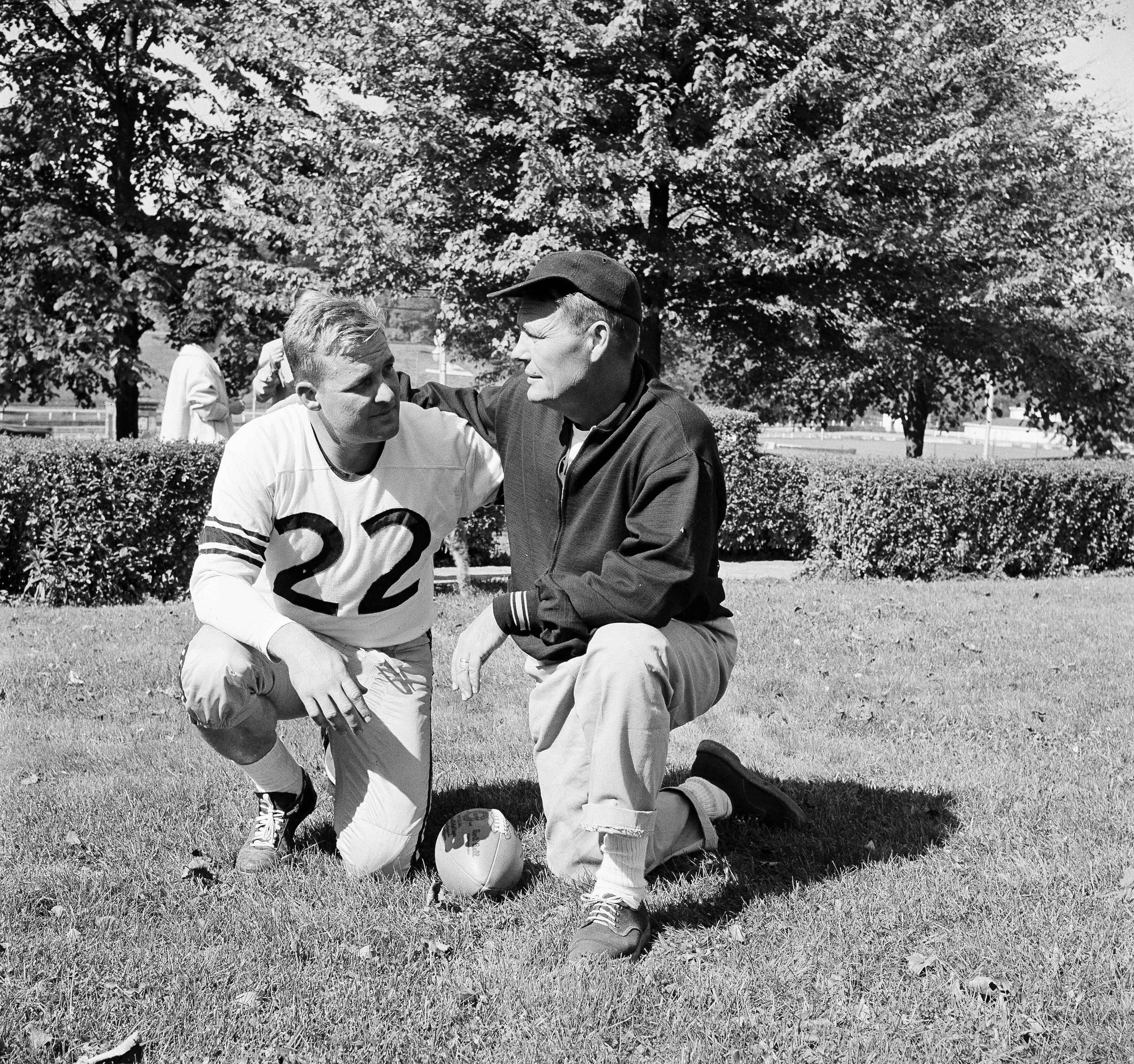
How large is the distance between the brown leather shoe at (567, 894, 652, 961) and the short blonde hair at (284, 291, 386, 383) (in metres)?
1.84

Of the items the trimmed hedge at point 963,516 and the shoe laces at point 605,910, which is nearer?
the shoe laces at point 605,910

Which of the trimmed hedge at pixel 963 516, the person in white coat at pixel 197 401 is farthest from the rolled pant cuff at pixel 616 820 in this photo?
the trimmed hedge at pixel 963 516

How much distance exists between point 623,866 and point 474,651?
2.55ft

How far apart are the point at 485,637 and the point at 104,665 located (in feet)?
12.6

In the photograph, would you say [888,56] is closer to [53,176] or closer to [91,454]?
[91,454]

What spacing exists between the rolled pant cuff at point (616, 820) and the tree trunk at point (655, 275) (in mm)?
12149

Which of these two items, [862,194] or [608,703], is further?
[862,194]

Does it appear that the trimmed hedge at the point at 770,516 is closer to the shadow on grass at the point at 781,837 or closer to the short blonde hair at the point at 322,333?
the shadow on grass at the point at 781,837

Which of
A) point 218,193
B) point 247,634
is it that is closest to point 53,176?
point 218,193

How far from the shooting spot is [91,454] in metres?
9.12

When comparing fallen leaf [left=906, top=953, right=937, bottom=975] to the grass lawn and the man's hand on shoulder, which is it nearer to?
the grass lawn

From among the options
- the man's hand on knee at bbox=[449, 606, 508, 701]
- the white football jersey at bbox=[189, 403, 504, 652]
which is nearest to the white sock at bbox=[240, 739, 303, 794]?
the white football jersey at bbox=[189, 403, 504, 652]

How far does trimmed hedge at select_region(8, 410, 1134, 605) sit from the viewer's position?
909cm

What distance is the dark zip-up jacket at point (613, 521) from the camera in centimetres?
328
